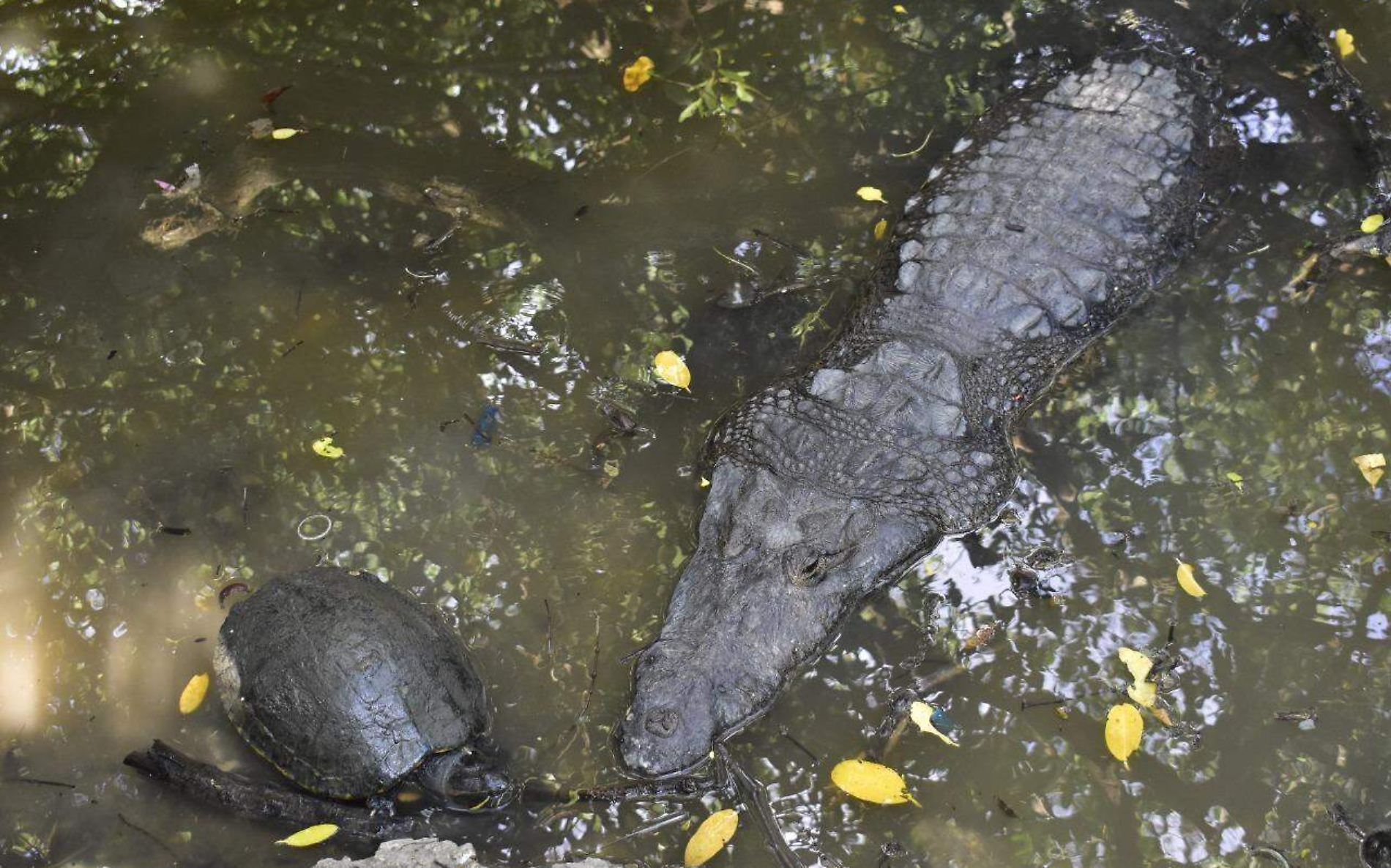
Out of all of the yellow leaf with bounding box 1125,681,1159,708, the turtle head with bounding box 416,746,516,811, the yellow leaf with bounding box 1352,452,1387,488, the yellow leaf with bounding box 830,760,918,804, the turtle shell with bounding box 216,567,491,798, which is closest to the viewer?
the turtle shell with bounding box 216,567,491,798

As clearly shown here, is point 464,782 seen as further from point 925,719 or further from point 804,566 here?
point 925,719

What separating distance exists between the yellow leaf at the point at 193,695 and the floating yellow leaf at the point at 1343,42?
21.1 feet

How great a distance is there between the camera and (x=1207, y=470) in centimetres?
457

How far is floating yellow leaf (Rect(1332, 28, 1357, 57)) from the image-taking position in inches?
234

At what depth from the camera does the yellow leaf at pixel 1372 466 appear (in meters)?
4.49

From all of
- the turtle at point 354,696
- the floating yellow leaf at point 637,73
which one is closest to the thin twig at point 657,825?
the turtle at point 354,696

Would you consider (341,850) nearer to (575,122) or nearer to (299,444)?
(299,444)

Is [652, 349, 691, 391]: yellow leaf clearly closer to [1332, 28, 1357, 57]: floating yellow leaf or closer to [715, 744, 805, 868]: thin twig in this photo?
[715, 744, 805, 868]: thin twig

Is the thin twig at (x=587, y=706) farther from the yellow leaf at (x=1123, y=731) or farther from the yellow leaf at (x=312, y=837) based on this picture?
the yellow leaf at (x=1123, y=731)

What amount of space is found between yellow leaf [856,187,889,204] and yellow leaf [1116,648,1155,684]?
2.66 m

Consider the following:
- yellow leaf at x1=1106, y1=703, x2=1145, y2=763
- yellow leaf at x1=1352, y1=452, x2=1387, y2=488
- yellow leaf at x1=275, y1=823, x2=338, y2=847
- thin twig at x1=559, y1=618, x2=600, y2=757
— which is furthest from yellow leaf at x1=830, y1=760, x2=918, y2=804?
yellow leaf at x1=1352, y1=452, x2=1387, y2=488

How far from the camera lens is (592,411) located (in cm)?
477

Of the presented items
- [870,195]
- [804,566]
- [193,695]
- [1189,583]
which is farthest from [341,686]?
[870,195]

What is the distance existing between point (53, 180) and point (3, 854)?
11.5 feet
